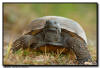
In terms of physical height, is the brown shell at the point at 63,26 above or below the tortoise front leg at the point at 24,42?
above

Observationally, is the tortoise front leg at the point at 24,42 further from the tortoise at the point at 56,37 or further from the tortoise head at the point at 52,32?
the tortoise head at the point at 52,32

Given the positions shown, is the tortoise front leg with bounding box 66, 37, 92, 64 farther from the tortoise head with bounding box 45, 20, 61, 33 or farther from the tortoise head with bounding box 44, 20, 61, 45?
the tortoise head with bounding box 45, 20, 61, 33

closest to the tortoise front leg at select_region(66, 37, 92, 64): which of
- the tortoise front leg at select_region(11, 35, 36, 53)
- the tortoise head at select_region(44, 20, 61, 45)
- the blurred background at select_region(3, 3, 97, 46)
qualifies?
the tortoise head at select_region(44, 20, 61, 45)

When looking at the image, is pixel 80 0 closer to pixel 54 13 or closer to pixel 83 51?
pixel 83 51

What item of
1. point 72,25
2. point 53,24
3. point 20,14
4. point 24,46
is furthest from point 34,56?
point 20,14

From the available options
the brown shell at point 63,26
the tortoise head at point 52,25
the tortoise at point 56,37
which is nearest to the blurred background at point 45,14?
the brown shell at point 63,26

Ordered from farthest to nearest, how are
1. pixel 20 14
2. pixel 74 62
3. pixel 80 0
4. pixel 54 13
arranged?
pixel 20 14 < pixel 54 13 < pixel 80 0 < pixel 74 62
